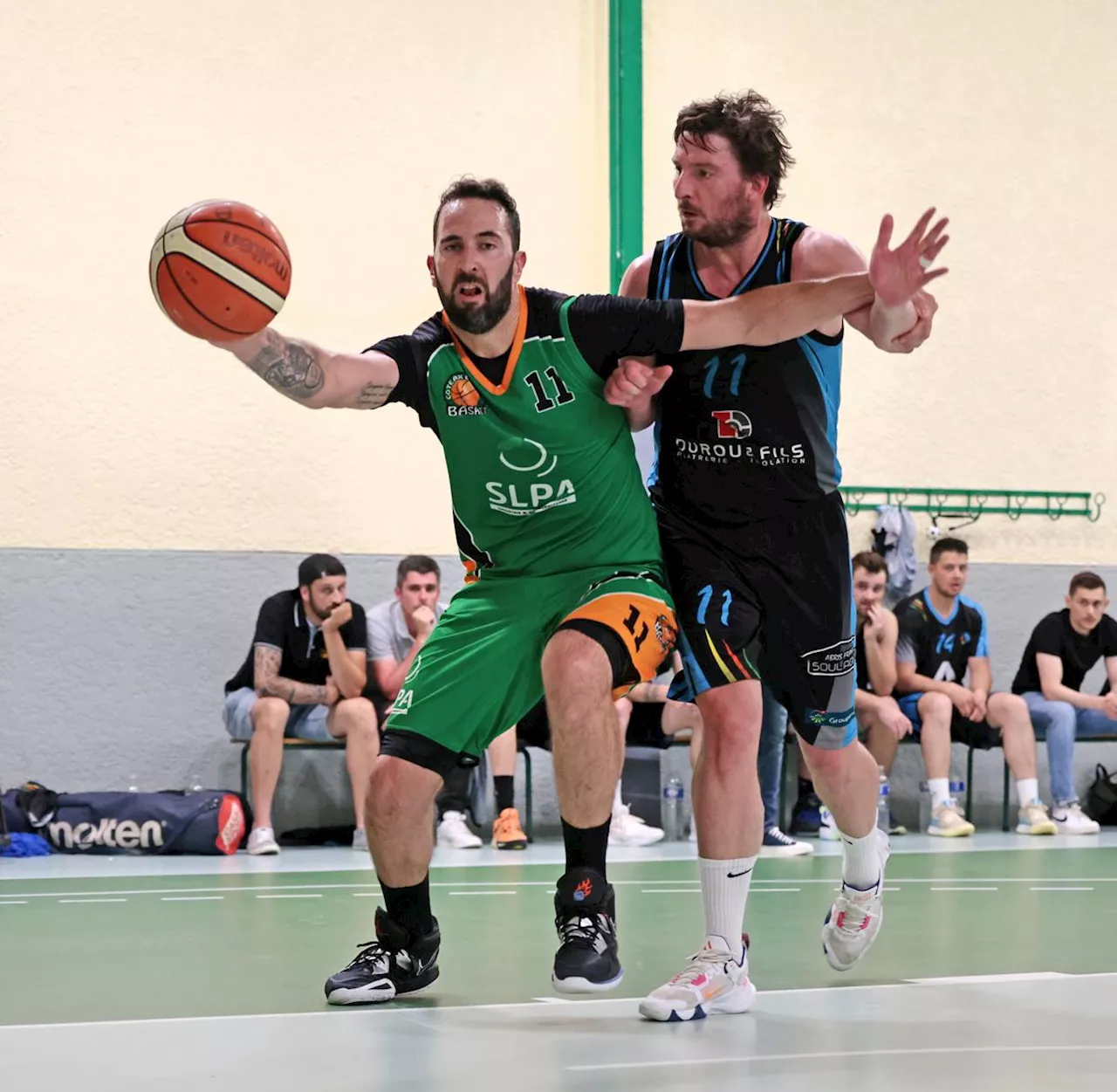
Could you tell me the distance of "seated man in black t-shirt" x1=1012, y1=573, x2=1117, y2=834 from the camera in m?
10.1

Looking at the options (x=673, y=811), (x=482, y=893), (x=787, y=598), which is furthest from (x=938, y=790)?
(x=787, y=598)

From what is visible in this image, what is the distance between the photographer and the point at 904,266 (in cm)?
406

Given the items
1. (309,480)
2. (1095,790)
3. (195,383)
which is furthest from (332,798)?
(1095,790)

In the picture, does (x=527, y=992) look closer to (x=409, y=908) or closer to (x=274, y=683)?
(x=409, y=908)

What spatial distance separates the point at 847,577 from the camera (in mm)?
4461

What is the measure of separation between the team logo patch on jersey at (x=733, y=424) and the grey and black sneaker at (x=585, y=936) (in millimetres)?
1196

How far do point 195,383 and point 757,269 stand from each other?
6.08 metres

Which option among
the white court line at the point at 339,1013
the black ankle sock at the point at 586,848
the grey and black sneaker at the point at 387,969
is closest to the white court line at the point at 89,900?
Answer: the grey and black sneaker at the point at 387,969

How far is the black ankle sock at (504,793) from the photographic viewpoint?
8.95m

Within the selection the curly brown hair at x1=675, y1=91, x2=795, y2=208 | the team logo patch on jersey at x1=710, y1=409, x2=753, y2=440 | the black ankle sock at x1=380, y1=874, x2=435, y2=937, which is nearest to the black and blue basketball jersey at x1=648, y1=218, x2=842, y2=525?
the team logo patch on jersey at x1=710, y1=409, x2=753, y2=440

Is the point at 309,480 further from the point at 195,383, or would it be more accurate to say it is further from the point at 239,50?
the point at 239,50

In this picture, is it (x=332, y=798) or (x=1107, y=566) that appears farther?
(x=1107, y=566)

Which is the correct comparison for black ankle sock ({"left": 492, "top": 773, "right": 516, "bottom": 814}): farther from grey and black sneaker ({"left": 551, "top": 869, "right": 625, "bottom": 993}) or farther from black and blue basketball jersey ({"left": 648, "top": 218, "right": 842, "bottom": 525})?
grey and black sneaker ({"left": 551, "top": 869, "right": 625, "bottom": 993})

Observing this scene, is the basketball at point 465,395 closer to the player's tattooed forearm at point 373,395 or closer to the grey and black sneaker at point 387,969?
the player's tattooed forearm at point 373,395
